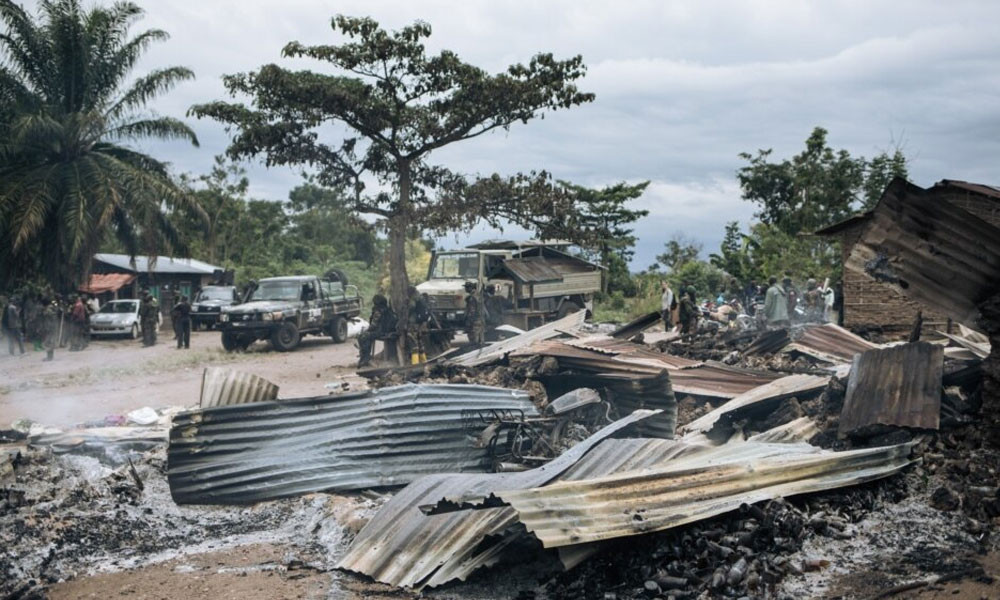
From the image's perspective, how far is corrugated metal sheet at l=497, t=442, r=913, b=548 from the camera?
4.85m

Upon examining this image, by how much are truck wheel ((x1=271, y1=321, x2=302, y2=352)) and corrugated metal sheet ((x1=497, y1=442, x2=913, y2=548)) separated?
15.2m

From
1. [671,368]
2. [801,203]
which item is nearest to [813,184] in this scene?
[801,203]

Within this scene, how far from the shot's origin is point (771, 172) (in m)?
33.8

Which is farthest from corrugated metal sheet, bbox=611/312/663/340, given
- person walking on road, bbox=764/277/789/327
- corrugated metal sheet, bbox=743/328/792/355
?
person walking on road, bbox=764/277/789/327

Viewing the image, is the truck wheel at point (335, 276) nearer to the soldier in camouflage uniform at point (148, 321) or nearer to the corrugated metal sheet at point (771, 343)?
the soldier in camouflage uniform at point (148, 321)

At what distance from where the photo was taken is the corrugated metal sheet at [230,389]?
7984mm

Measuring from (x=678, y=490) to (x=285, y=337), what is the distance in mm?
16067

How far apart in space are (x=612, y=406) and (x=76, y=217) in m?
18.6

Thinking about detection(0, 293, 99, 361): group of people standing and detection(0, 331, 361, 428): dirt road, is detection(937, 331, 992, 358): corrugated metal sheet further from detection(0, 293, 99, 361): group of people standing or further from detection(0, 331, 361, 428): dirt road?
detection(0, 293, 99, 361): group of people standing

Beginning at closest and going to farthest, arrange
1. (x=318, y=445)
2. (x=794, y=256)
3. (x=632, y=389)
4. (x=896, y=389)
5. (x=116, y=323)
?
1. (x=896, y=389)
2. (x=318, y=445)
3. (x=632, y=389)
4. (x=116, y=323)
5. (x=794, y=256)

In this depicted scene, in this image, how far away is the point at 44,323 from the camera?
2220 centimetres

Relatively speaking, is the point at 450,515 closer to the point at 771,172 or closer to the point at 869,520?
the point at 869,520

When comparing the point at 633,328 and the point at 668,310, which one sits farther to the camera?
the point at 668,310

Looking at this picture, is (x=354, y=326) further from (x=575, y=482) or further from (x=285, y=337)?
(x=575, y=482)
